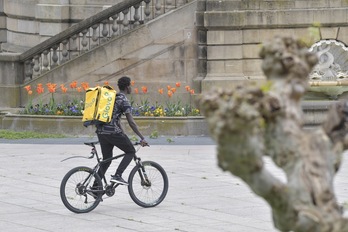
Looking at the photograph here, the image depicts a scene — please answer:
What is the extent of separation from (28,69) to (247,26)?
490cm

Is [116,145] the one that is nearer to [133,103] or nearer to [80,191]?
[80,191]

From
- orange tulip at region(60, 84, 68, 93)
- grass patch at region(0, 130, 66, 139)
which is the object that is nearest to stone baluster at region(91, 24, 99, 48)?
orange tulip at region(60, 84, 68, 93)

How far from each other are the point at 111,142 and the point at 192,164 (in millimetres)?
4472

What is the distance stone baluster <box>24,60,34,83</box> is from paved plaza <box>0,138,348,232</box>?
16.1ft

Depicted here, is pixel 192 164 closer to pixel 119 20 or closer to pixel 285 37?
pixel 119 20

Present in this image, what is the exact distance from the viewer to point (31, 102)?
2319 centimetres

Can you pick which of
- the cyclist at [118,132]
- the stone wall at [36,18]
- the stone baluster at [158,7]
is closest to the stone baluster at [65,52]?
the stone baluster at [158,7]

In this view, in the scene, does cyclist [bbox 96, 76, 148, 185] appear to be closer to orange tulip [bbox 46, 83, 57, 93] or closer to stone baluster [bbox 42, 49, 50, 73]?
orange tulip [bbox 46, 83, 57, 93]

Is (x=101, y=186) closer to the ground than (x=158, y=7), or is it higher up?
closer to the ground

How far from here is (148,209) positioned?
1366 centimetres

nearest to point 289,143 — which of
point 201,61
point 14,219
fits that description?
point 14,219

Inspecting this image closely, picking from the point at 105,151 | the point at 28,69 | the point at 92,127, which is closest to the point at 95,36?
the point at 28,69

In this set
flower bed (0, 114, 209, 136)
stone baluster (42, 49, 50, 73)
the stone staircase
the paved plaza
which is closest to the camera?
the paved plaza

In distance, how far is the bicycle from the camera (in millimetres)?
13234
